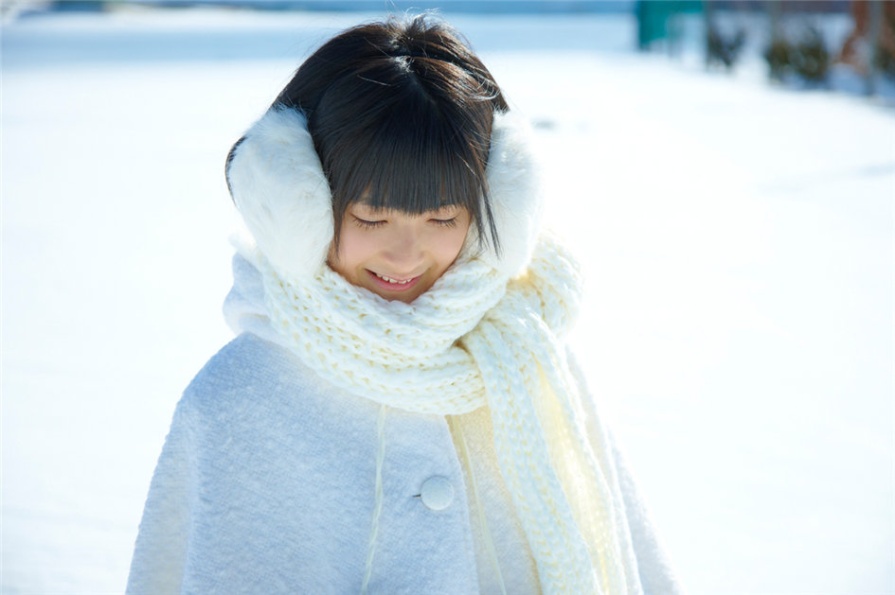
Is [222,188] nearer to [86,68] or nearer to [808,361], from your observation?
[808,361]

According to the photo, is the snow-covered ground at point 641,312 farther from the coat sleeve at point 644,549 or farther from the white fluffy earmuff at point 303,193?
the coat sleeve at point 644,549

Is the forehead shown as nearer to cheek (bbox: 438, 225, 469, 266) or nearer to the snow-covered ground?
cheek (bbox: 438, 225, 469, 266)

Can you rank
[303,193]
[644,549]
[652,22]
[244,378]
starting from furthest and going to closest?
[652,22] → [644,549] → [244,378] → [303,193]

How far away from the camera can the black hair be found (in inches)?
46.0

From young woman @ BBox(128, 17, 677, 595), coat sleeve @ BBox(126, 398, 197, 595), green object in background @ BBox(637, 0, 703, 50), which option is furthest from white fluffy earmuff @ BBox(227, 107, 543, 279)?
green object in background @ BBox(637, 0, 703, 50)

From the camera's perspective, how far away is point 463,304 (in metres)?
1.25

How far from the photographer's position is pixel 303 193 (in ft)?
3.81

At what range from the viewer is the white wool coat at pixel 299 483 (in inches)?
49.9

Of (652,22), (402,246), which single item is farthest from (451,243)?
(652,22)

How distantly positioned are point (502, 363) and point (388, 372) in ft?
0.48

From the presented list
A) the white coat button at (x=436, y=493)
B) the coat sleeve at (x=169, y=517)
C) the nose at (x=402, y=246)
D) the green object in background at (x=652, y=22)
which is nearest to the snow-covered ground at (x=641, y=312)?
Result: the nose at (x=402, y=246)

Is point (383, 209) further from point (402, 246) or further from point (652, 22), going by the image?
point (652, 22)

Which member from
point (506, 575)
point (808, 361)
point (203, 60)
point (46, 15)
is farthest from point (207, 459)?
point (46, 15)

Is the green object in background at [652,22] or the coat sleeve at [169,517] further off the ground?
the coat sleeve at [169,517]
